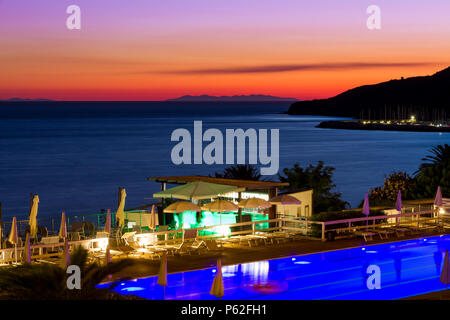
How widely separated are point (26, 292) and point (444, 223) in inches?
593

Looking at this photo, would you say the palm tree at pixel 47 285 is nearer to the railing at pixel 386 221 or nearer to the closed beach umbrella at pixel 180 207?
the closed beach umbrella at pixel 180 207

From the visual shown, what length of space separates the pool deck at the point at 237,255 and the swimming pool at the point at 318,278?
0.22 meters

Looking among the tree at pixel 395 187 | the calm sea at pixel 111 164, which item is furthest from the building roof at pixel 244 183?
the calm sea at pixel 111 164

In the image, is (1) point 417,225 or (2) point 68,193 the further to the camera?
(2) point 68,193

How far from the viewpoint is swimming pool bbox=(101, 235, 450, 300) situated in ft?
41.9

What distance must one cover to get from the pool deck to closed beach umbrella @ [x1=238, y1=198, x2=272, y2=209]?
1273mm

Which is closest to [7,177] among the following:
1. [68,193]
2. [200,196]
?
[68,193]

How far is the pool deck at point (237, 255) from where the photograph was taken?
14.1 meters

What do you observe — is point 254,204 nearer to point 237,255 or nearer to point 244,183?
point 244,183

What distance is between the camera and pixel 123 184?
65250 mm

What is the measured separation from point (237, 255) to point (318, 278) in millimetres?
2497

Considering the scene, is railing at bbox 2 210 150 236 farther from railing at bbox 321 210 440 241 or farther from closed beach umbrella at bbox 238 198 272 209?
railing at bbox 321 210 440 241

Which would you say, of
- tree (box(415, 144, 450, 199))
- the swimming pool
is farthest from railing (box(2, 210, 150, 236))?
tree (box(415, 144, 450, 199))
